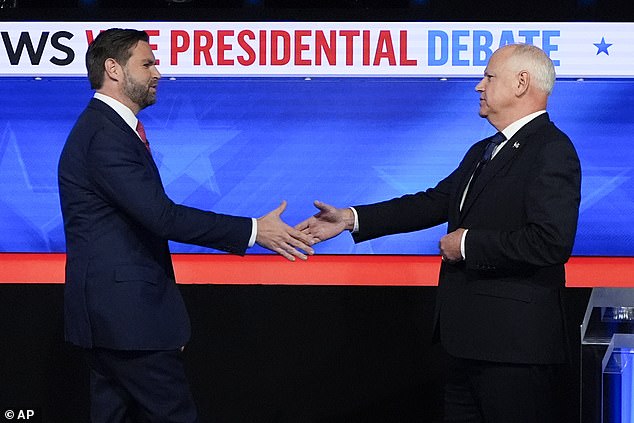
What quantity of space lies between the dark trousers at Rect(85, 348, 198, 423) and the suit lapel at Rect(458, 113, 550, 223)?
2.88 ft

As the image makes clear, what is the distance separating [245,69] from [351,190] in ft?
2.41

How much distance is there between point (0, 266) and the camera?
4707 mm

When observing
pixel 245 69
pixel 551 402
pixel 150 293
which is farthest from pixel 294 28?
pixel 551 402

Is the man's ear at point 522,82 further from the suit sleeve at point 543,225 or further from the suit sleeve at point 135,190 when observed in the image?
the suit sleeve at point 135,190

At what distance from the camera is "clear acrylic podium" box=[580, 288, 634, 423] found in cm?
260

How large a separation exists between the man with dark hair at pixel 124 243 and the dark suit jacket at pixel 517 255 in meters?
0.62

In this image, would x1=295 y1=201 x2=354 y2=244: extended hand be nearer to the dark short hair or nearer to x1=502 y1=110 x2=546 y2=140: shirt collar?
x1=502 y1=110 x2=546 y2=140: shirt collar

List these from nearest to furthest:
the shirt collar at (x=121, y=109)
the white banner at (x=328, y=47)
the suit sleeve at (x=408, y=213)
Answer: the shirt collar at (x=121, y=109) < the suit sleeve at (x=408, y=213) < the white banner at (x=328, y=47)

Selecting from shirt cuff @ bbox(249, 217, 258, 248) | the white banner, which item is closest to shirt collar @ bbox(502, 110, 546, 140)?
shirt cuff @ bbox(249, 217, 258, 248)

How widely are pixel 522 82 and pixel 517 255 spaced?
480mm

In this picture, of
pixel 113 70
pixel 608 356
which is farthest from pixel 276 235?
pixel 608 356

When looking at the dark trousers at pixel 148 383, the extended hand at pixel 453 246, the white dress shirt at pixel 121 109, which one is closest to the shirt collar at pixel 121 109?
the white dress shirt at pixel 121 109

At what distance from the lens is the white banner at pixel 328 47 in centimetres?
457
